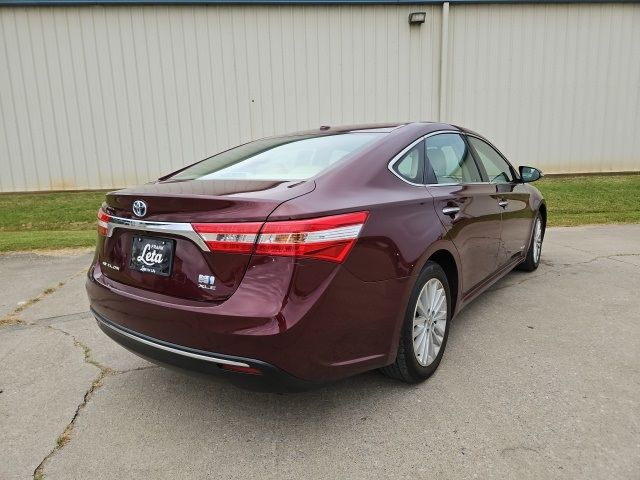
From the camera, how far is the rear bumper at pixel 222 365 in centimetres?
207

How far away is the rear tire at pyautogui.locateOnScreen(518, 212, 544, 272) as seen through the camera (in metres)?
4.93

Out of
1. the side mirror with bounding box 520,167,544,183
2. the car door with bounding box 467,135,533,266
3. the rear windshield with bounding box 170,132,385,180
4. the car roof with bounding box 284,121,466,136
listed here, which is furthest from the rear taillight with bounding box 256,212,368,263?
the side mirror with bounding box 520,167,544,183

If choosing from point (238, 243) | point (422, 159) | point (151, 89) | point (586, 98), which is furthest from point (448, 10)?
point (238, 243)

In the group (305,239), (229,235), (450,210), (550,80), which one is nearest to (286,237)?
(305,239)

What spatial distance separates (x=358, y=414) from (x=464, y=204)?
1493mm

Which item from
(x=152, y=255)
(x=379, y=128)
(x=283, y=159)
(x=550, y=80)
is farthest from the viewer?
(x=550, y=80)

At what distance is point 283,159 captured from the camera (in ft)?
9.60

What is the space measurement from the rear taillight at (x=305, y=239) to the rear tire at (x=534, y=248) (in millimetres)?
3371

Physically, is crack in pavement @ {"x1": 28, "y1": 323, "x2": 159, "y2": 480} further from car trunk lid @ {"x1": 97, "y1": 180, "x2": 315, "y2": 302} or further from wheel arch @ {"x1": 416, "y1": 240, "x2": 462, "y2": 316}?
wheel arch @ {"x1": 416, "y1": 240, "x2": 462, "y2": 316}

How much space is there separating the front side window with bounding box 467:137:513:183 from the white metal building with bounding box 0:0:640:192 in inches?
266

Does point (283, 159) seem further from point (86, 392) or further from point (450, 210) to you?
point (86, 392)

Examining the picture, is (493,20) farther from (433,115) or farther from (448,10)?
(433,115)

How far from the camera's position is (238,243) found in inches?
81.7

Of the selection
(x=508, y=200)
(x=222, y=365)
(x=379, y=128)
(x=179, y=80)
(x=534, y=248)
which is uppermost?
(x=179, y=80)
